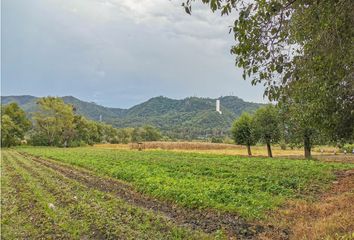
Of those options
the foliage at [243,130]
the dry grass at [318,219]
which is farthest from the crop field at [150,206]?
the foliage at [243,130]

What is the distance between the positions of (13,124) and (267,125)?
2579 inches

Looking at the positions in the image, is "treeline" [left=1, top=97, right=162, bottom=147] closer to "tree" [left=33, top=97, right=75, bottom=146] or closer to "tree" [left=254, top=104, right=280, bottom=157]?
"tree" [left=33, top=97, right=75, bottom=146]

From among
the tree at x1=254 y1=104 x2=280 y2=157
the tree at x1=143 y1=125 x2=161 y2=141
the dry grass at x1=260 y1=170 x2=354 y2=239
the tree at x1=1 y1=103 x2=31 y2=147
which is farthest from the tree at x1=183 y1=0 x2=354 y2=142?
the tree at x1=143 y1=125 x2=161 y2=141

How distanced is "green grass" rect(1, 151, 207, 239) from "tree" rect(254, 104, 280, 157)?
3521 centimetres

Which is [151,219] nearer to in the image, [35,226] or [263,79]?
[35,226]

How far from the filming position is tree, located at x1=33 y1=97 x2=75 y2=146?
89.8 metres

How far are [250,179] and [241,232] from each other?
29.7 ft

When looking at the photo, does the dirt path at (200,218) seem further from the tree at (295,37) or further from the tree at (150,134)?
the tree at (150,134)

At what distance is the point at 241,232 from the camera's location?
901cm

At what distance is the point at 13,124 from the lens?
3302 inches

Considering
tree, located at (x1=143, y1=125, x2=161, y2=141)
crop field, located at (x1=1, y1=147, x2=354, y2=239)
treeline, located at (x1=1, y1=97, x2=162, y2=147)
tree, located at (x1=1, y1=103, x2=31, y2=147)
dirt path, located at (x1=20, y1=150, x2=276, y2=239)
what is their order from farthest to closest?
tree, located at (x1=143, y1=125, x2=161, y2=141) → treeline, located at (x1=1, y1=97, x2=162, y2=147) → tree, located at (x1=1, y1=103, x2=31, y2=147) → dirt path, located at (x1=20, y1=150, x2=276, y2=239) → crop field, located at (x1=1, y1=147, x2=354, y2=239)

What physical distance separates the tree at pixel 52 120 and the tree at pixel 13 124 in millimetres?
3560

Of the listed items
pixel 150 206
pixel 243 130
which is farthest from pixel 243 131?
pixel 150 206

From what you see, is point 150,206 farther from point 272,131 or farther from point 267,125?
point 267,125
